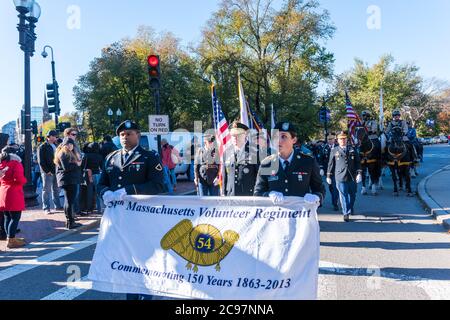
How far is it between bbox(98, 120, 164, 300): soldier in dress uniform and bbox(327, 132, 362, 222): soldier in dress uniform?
5.57 m

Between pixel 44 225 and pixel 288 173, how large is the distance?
6493 millimetres

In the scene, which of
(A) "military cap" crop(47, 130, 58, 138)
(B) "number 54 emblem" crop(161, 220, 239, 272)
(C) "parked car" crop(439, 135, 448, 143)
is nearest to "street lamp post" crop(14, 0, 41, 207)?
(A) "military cap" crop(47, 130, 58, 138)

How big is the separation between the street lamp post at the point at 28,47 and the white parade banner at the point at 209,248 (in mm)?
9056

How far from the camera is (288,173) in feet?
15.1

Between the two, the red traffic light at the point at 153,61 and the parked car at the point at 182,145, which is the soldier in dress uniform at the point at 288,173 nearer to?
the red traffic light at the point at 153,61

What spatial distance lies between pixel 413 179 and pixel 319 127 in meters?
20.2

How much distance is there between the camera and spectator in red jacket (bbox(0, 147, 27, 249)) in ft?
23.3

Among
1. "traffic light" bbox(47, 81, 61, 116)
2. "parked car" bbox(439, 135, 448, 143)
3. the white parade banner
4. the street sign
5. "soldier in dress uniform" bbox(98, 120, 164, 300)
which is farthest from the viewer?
"parked car" bbox(439, 135, 448, 143)

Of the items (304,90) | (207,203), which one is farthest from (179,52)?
(207,203)

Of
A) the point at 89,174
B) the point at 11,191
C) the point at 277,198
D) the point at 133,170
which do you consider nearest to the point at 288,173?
the point at 277,198

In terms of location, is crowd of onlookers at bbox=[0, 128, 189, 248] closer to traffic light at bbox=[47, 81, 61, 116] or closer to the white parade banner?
the white parade banner

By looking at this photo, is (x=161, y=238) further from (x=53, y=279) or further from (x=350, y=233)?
(x=350, y=233)

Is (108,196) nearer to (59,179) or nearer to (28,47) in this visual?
(59,179)

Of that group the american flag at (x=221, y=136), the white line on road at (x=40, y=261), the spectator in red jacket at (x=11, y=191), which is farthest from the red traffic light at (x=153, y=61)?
the white line on road at (x=40, y=261)
